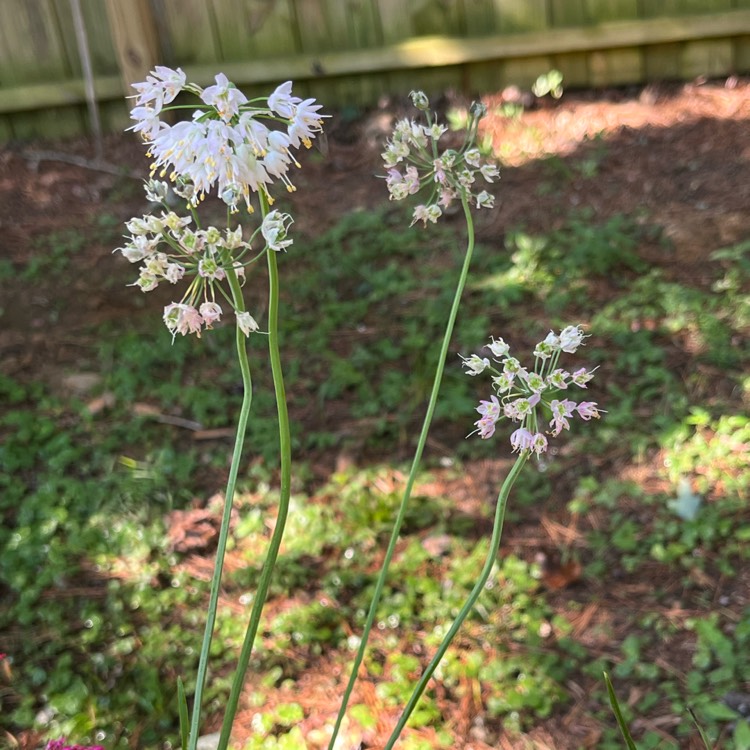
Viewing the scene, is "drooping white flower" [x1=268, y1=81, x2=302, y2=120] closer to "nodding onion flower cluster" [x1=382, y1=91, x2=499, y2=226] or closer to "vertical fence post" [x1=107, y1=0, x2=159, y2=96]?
"nodding onion flower cluster" [x1=382, y1=91, x2=499, y2=226]

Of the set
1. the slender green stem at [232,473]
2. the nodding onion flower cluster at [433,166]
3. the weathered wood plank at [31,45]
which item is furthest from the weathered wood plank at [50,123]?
the slender green stem at [232,473]

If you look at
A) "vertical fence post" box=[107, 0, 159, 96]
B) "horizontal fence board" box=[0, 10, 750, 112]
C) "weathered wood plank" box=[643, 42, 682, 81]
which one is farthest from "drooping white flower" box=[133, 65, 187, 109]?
"weathered wood plank" box=[643, 42, 682, 81]

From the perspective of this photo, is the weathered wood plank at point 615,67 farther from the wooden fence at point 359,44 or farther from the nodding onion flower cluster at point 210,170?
the nodding onion flower cluster at point 210,170

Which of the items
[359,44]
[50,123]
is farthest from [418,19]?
[50,123]

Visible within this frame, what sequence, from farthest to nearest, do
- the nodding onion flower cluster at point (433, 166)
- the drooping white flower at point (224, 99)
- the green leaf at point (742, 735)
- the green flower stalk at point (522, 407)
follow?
the green leaf at point (742, 735) < the nodding onion flower cluster at point (433, 166) < the green flower stalk at point (522, 407) < the drooping white flower at point (224, 99)

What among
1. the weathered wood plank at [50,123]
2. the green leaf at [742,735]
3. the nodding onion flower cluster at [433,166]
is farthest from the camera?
the weathered wood plank at [50,123]

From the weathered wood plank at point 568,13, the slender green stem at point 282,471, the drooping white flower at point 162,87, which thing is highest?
the weathered wood plank at point 568,13

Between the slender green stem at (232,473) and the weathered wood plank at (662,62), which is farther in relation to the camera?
the weathered wood plank at (662,62)
